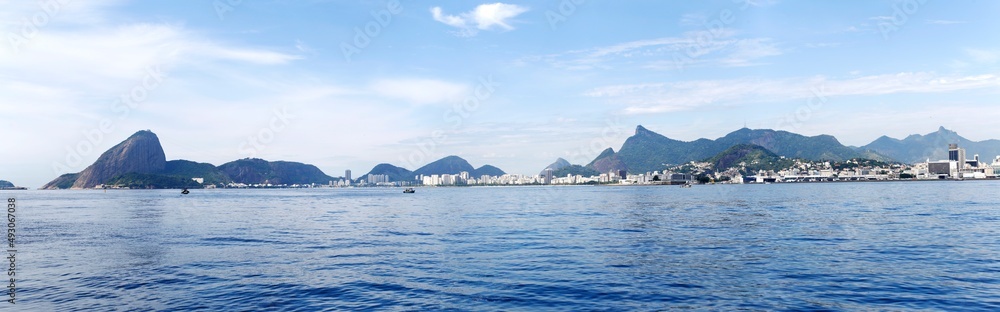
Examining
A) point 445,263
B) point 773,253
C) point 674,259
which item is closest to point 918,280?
point 773,253

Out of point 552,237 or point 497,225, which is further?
point 497,225

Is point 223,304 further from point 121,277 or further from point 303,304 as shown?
point 121,277

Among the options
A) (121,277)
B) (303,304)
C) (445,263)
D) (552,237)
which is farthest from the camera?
(552,237)

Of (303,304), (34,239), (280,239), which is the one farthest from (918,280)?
(34,239)

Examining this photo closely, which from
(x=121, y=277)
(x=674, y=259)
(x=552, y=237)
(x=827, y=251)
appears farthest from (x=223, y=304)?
(x=827, y=251)

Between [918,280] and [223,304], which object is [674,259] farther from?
[223,304]

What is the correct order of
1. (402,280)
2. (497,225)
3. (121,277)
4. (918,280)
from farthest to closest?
(497,225), (121,277), (402,280), (918,280)

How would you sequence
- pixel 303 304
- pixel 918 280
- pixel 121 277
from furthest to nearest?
pixel 121 277
pixel 918 280
pixel 303 304

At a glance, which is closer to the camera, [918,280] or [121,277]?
[918,280]

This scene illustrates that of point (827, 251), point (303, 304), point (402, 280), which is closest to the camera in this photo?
point (303, 304)
